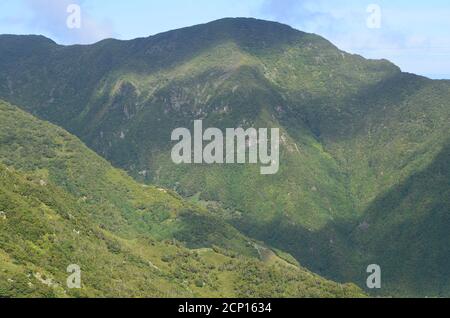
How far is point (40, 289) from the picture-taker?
145 metres

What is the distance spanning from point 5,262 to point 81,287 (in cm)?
2143
